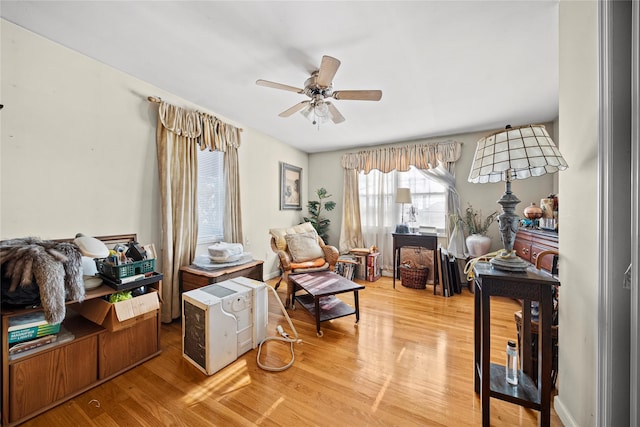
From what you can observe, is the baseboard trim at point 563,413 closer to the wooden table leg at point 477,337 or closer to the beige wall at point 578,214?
the beige wall at point 578,214

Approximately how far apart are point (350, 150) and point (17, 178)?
4048 mm

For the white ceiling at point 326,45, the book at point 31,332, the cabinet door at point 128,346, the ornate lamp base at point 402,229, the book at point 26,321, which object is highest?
the white ceiling at point 326,45

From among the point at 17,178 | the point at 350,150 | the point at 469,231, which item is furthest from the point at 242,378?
the point at 350,150

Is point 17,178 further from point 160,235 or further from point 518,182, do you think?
point 518,182

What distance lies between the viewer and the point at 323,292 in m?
2.22

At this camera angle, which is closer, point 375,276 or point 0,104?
point 0,104

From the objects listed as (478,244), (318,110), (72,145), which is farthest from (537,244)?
(72,145)

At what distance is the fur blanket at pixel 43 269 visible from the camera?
1.22 m

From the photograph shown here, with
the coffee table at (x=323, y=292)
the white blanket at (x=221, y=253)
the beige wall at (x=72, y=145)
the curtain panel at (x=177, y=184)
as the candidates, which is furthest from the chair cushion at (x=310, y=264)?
the beige wall at (x=72, y=145)

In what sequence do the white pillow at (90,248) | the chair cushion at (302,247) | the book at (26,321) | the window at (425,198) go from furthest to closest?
the window at (425,198) < the chair cushion at (302,247) < the white pillow at (90,248) < the book at (26,321)

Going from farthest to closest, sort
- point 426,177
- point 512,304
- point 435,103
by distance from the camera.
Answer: point 426,177
point 512,304
point 435,103

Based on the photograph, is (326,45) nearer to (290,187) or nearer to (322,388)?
(322,388)

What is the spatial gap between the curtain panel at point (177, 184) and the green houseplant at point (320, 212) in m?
2.27

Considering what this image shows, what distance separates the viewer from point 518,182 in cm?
327
